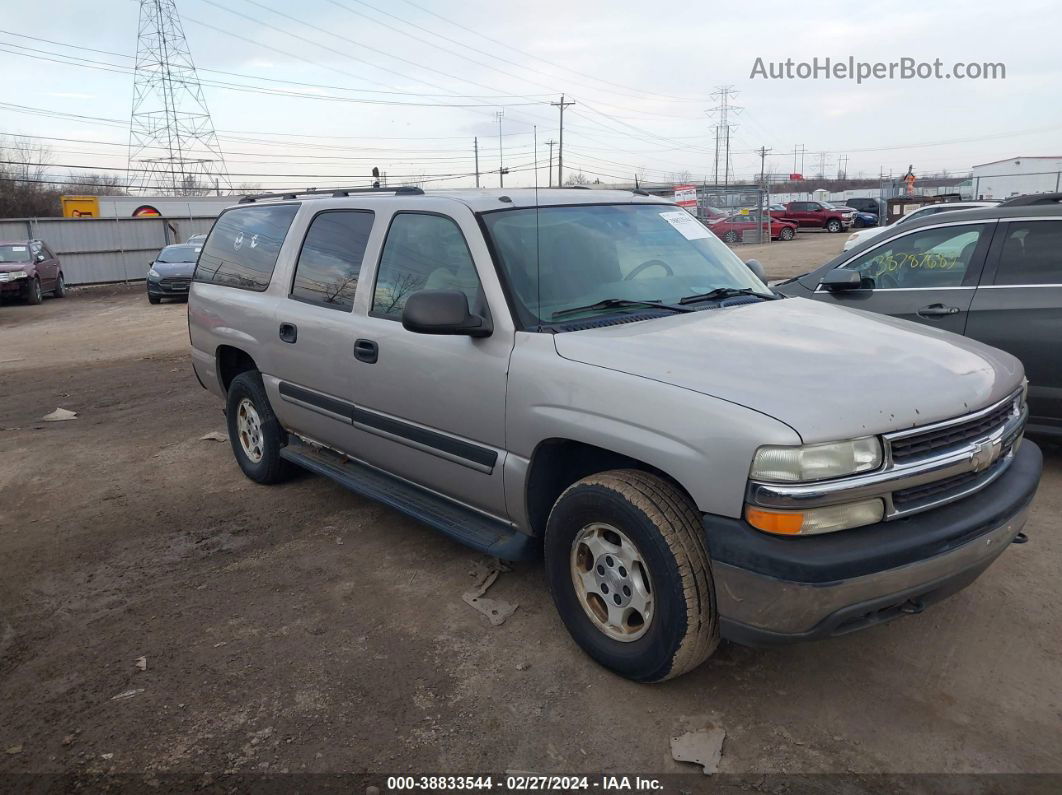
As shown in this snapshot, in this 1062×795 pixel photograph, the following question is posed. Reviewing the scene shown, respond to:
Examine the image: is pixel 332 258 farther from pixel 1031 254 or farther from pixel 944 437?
pixel 1031 254

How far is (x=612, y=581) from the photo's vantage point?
3.08 meters

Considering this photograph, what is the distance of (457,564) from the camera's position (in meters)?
4.29

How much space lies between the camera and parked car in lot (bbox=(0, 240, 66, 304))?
749 inches

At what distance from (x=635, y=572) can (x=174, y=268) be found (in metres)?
18.8

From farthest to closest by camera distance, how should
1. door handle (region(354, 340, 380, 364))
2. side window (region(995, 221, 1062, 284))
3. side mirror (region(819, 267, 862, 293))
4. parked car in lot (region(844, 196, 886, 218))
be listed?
parked car in lot (region(844, 196, 886, 218)) < side mirror (region(819, 267, 862, 293)) < side window (region(995, 221, 1062, 284)) < door handle (region(354, 340, 380, 364))

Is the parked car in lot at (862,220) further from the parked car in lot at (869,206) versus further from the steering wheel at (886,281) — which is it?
the steering wheel at (886,281)

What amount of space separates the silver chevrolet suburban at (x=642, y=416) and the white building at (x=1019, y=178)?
104 ft

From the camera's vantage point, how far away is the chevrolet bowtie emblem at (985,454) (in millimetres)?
2852

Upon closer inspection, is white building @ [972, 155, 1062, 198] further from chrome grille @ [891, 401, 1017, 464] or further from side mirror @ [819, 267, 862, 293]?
chrome grille @ [891, 401, 1017, 464]

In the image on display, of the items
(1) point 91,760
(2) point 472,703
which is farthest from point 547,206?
(1) point 91,760

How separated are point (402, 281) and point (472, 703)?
2.06 m

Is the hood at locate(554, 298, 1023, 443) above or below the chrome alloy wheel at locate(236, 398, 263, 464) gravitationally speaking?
above

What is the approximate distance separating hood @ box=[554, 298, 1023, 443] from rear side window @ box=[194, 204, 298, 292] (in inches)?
105

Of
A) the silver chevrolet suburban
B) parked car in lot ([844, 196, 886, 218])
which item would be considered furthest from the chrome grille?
parked car in lot ([844, 196, 886, 218])
